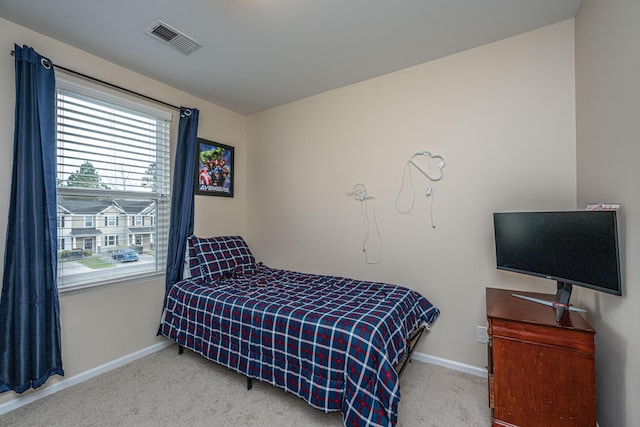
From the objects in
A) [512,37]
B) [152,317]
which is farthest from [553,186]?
[152,317]

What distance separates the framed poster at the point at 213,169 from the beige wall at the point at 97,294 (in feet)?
0.41

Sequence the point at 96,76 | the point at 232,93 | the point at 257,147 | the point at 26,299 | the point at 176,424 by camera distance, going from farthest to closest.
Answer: the point at 257,147 → the point at 232,93 → the point at 96,76 → the point at 26,299 → the point at 176,424

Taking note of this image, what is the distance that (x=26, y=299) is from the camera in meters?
1.86

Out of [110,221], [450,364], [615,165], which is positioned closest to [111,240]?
[110,221]

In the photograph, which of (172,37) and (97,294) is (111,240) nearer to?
(97,294)

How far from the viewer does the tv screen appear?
50.9 inches

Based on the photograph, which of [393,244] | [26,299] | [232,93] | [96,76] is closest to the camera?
[26,299]

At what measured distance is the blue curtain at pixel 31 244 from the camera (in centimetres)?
183

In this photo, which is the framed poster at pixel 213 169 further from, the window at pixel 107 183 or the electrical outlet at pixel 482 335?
the electrical outlet at pixel 482 335

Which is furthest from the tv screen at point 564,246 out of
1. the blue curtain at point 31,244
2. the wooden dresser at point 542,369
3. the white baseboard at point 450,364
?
the blue curtain at point 31,244

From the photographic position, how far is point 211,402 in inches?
75.2

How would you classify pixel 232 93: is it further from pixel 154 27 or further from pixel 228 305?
pixel 228 305

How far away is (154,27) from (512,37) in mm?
2500

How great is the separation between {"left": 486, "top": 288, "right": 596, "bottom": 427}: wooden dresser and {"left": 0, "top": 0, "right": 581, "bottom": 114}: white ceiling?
185 cm
